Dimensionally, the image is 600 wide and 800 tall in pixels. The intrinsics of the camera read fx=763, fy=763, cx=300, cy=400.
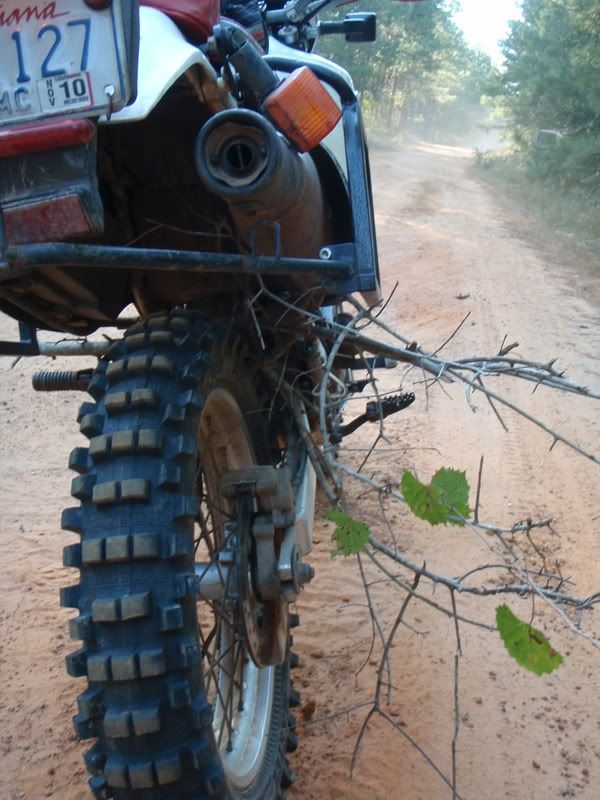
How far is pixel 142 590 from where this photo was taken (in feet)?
5.41

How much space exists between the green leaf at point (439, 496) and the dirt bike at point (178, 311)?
0.44m

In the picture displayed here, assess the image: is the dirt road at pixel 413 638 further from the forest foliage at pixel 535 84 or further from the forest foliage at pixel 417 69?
the forest foliage at pixel 417 69

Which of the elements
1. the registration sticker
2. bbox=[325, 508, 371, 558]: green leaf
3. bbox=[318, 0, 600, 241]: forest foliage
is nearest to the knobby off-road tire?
bbox=[325, 508, 371, 558]: green leaf

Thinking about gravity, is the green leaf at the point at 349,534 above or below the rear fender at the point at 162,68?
below

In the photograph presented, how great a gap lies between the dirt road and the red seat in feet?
4.85

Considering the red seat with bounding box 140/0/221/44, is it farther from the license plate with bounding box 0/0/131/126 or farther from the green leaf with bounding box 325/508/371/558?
the green leaf with bounding box 325/508/371/558

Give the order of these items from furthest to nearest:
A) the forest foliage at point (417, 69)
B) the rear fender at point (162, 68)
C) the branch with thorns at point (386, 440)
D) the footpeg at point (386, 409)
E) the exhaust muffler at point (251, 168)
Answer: the forest foliage at point (417, 69) → the footpeg at point (386, 409) → the branch with thorns at point (386, 440) → the exhaust muffler at point (251, 168) → the rear fender at point (162, 68)

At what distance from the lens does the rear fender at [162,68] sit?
1573 mm

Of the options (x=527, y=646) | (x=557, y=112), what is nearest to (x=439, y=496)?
(x=527, y=646)

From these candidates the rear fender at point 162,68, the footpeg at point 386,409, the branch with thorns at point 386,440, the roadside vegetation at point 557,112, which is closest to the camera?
the rear fender at point 162,68

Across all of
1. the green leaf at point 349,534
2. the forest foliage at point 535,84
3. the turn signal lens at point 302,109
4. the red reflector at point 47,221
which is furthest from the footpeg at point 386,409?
the forest foliage at point 535,84

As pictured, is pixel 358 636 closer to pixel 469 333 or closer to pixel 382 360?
pixel 382 360

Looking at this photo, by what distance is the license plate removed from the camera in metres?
1.45

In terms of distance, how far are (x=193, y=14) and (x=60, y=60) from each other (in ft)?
1.92
